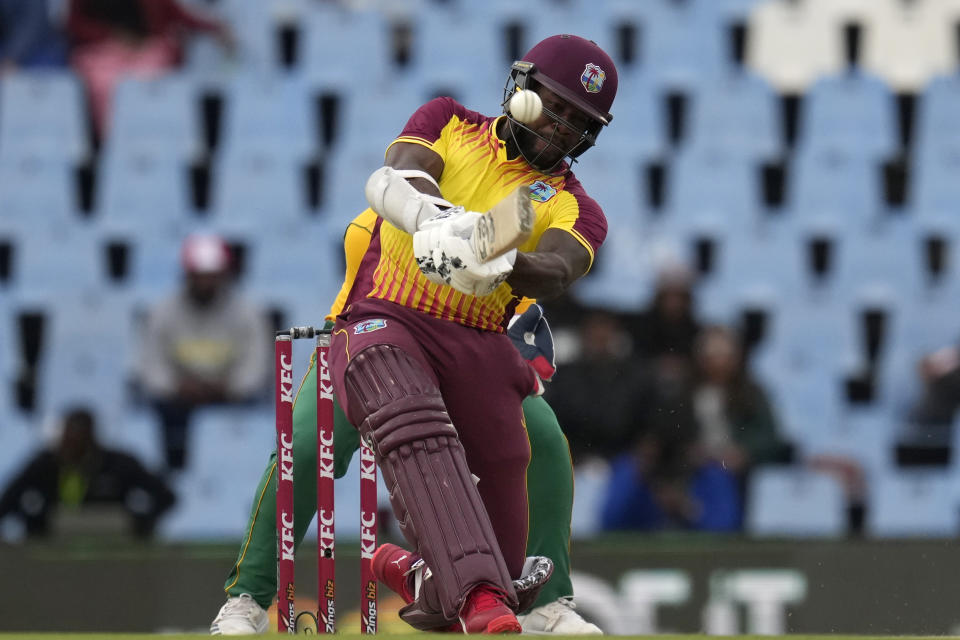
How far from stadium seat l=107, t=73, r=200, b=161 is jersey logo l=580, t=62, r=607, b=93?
5626 millimetres

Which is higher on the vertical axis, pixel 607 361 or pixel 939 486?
pixel 607 361

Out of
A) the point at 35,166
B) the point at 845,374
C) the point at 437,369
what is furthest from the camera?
the point at 35,166

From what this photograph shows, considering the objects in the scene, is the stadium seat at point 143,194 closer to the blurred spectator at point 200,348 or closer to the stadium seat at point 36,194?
the stadium seat at point 36,194

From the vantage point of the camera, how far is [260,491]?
4.24 metres

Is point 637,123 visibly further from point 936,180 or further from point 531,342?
point 531,342

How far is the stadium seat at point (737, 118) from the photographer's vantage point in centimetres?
923

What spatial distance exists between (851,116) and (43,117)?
487 cm

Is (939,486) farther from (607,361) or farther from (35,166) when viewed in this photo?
(35,166)

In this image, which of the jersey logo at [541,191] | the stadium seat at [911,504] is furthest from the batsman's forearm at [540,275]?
the stadium seat at [911,504]

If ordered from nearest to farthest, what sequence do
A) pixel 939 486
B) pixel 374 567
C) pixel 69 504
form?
1. pixel 374 567
2. pixel 69 504
3. pixel 939 486

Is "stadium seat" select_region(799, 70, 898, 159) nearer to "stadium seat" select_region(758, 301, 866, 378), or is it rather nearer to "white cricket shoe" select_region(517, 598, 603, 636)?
"stadium seat" select_region(758, 301, 866, 378)

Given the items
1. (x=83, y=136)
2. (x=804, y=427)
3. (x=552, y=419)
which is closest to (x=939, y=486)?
(x=804, y=427)

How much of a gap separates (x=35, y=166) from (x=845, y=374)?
15.8 ft

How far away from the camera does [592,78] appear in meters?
3.90
